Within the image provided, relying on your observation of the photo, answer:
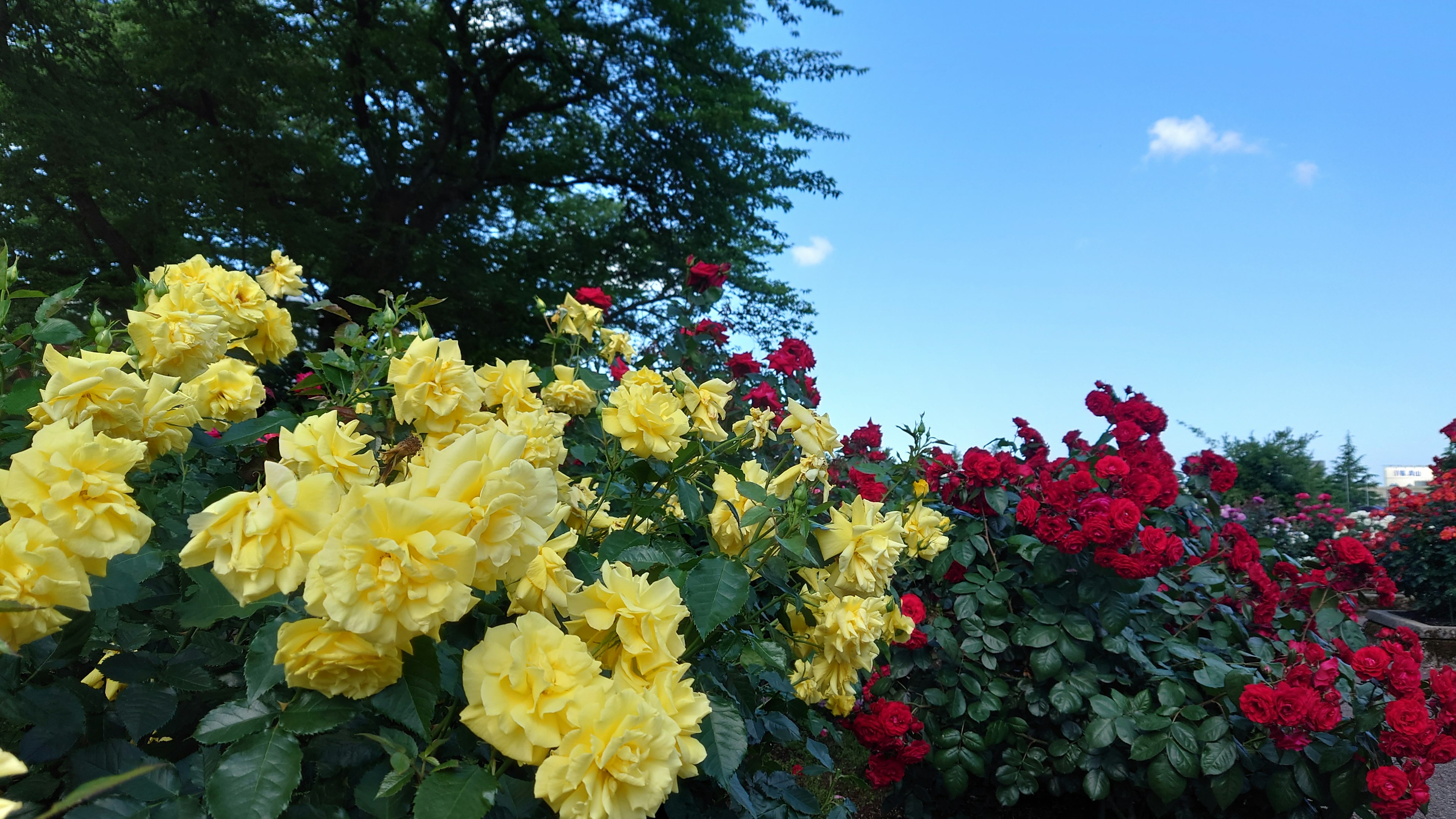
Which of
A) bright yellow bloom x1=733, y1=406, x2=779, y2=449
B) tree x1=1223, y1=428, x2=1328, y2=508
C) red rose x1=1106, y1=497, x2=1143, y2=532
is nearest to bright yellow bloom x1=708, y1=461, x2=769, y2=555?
bright yellow bloom x1=733, y1=406, x2=779, y2=449

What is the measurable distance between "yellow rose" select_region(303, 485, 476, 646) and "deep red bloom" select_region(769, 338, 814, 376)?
2.94 meters

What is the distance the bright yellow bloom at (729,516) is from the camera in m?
1.36

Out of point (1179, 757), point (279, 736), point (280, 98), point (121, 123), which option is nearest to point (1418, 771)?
point (1179, 757)

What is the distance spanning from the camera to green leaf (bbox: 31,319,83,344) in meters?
1.35

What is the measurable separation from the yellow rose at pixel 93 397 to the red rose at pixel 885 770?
2476 mm

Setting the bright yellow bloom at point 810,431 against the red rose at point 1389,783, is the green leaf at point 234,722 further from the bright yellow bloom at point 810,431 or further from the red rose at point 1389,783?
the red rose at point 1389,783

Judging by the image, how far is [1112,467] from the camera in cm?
282

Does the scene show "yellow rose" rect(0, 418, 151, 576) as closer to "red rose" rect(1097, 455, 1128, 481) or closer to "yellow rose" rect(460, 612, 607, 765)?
"yellow rose" rect(460, 612, 607, 765)

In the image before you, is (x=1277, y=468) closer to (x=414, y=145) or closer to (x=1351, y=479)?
(x=1351, y=479)

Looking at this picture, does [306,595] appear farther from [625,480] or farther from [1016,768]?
[1016,768]

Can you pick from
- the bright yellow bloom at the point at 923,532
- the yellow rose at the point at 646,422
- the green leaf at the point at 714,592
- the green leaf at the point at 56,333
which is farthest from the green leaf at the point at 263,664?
the bright yellow bloom at the point at 923,532

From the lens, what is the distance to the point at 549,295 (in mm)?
12219

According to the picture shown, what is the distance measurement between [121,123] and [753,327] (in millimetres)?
8512

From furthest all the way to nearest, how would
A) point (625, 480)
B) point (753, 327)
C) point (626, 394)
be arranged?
1. point (753, 327)
2. point (625, 480)
3. point (626, 394)
